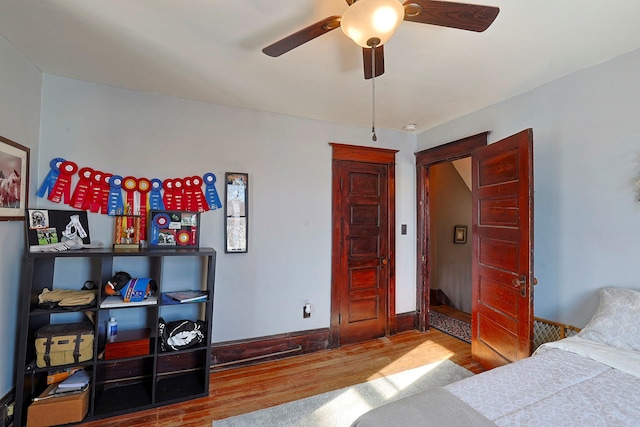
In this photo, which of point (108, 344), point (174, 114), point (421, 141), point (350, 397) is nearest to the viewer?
point (108, 344)

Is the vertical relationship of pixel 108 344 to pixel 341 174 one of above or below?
below

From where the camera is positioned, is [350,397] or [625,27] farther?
[350,397]

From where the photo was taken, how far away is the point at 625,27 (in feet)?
5.62

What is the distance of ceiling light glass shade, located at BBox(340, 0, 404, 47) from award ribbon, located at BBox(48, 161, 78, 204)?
2339 mm

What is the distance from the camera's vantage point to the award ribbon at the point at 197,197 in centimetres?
271

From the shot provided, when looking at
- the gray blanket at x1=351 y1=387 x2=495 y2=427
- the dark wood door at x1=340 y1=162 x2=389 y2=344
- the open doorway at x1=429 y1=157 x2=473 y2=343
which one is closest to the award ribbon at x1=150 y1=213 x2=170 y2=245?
the dark wood door at x1=340 y1=162 x2=389 y2=344

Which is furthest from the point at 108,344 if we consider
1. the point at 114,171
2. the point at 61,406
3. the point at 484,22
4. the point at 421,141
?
the point at 421,141

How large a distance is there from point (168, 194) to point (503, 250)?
2.87 metres

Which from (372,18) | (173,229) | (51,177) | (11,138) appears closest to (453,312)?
(173,229)

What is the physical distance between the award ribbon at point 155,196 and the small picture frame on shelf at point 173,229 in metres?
0.11

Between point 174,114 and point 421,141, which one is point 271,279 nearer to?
point 174,114

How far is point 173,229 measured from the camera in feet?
8.36

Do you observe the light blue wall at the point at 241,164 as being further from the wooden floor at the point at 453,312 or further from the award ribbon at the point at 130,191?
the wooden floor at the point at 453,312

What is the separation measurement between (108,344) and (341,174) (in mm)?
2547
